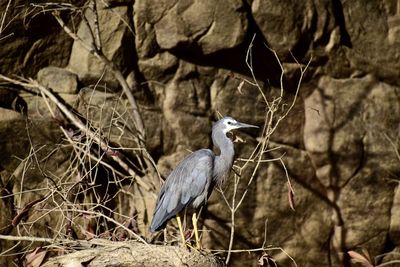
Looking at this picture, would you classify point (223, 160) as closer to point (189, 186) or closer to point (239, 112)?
point (189, 186)

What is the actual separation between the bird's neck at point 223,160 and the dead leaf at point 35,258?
115 cm

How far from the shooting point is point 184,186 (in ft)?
17.8

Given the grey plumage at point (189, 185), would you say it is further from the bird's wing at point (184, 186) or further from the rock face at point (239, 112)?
the rock face at point (239, 112)

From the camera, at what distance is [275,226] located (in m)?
6.98

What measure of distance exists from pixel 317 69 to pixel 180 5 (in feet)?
4.16

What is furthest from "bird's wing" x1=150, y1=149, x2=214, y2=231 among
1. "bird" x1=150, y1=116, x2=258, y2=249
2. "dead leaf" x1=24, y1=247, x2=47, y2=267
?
"dead leaf" x1=24, y1=247, x2=47, y2=267

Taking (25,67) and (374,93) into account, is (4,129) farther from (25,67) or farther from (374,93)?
(374,93)

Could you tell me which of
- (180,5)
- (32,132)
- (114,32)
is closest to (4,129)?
(32,132)

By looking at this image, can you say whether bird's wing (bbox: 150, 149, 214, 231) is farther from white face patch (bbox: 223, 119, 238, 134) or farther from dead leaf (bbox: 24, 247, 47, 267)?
dead leaf (bbox: 24, 247, 47, 267)

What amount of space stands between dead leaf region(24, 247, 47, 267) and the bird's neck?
115 cm

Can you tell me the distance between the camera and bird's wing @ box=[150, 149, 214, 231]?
5418mm

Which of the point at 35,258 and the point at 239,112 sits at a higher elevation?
the point at 239,112

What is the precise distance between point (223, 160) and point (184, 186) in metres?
0.33

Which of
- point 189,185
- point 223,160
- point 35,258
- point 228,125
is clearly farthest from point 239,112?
point 35,258
